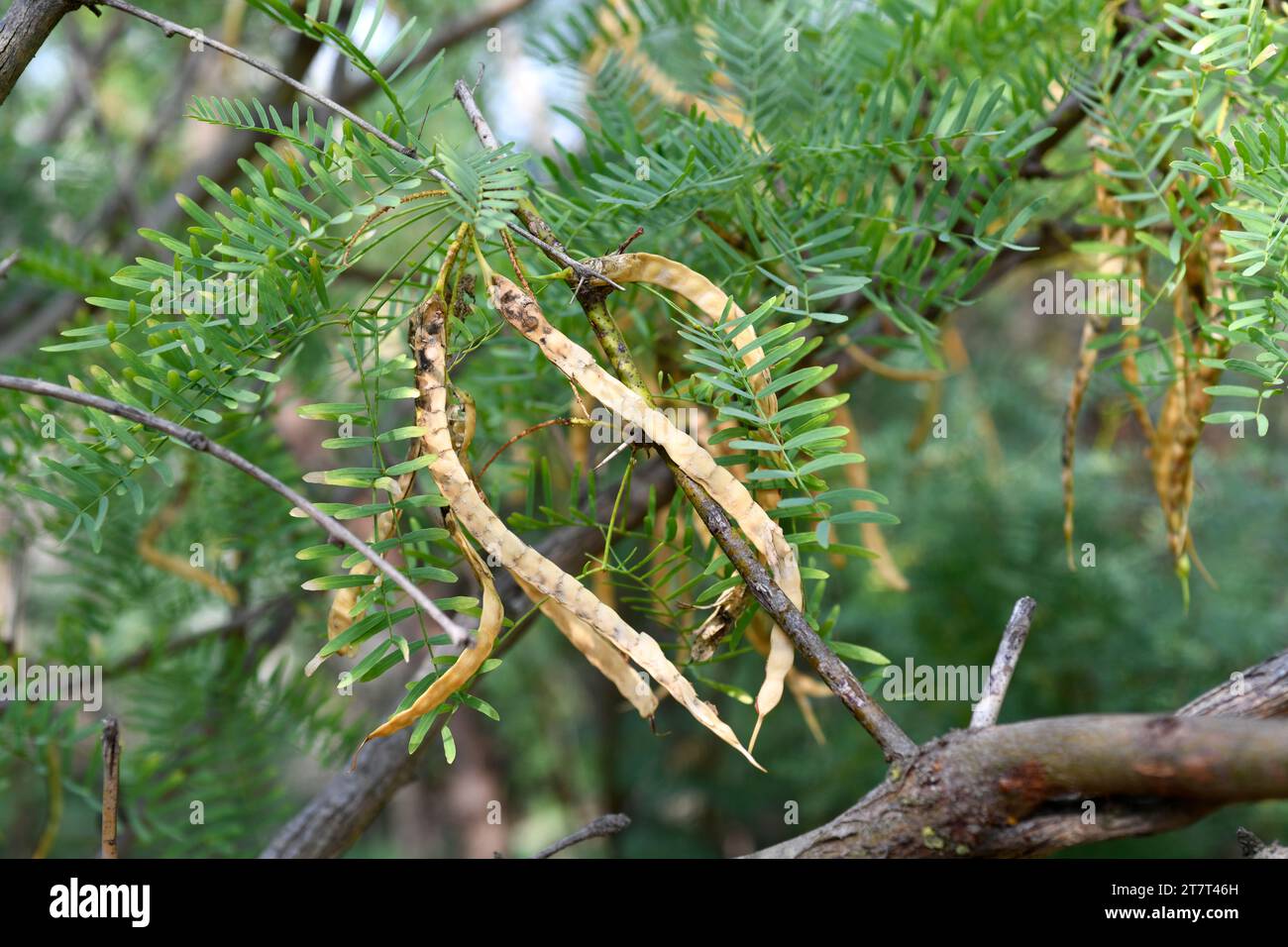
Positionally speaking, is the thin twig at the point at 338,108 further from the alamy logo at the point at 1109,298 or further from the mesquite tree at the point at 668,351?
the alamy logo at the point at 1109,298

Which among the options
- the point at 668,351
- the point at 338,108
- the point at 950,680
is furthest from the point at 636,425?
the point at 950,680

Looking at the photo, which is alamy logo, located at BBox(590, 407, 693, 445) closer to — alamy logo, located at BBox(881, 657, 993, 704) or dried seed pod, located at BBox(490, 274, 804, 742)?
dried seed pod, located at BBox(490, 274, 804, 742)

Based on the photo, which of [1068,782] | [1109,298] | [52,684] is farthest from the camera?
[52,684]

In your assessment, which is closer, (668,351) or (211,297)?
(211,297)

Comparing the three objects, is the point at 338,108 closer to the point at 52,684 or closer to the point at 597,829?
the point at 597,829

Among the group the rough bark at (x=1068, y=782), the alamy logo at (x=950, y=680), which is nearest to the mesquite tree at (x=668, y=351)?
the rough bark at (x=1068, y=782)

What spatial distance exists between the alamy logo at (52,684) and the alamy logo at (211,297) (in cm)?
33

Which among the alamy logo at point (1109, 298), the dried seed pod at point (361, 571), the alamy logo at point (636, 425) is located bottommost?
the dried seed pod at point (361, 571)

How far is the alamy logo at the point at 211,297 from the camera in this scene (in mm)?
300

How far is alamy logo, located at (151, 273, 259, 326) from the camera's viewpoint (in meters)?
0.30
